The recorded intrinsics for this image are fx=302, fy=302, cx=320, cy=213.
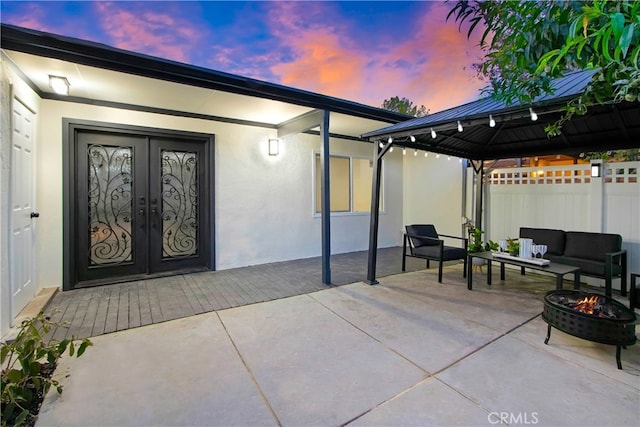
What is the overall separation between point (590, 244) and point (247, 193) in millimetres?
5420

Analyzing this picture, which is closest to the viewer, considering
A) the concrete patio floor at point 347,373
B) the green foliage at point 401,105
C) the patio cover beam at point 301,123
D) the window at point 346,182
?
the concrete patio floor at point 347,373

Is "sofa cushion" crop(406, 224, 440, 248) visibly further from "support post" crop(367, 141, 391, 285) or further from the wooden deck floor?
"support post" crop(367, 141, 391, 285)

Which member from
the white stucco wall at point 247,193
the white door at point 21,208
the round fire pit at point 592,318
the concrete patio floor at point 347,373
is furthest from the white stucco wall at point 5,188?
the round fire pit at point 592,318

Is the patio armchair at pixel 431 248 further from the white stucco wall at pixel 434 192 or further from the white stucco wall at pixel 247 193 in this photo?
the white stucco wall at pixel 247 193

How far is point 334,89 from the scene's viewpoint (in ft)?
30.9

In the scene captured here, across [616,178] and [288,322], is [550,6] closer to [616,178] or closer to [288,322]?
[288,322]

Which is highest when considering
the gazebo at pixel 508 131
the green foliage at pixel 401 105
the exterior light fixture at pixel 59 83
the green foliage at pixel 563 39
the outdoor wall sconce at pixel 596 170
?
the green foliage at pixel 401 105

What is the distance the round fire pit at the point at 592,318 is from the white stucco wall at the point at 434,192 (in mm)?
3977

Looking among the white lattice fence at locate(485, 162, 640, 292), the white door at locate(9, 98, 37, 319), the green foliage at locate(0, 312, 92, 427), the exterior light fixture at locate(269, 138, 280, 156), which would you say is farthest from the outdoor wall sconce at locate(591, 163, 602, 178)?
the white door at locate(9, 98, 37, 319)

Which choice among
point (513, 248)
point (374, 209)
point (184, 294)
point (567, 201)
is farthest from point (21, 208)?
point (567, 201)

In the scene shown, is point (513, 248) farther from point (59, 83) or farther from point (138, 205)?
point (59, 83)

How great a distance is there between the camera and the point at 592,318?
7.79 feet

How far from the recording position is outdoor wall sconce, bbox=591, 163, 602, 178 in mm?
4434

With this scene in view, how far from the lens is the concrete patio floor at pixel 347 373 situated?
181 cm
